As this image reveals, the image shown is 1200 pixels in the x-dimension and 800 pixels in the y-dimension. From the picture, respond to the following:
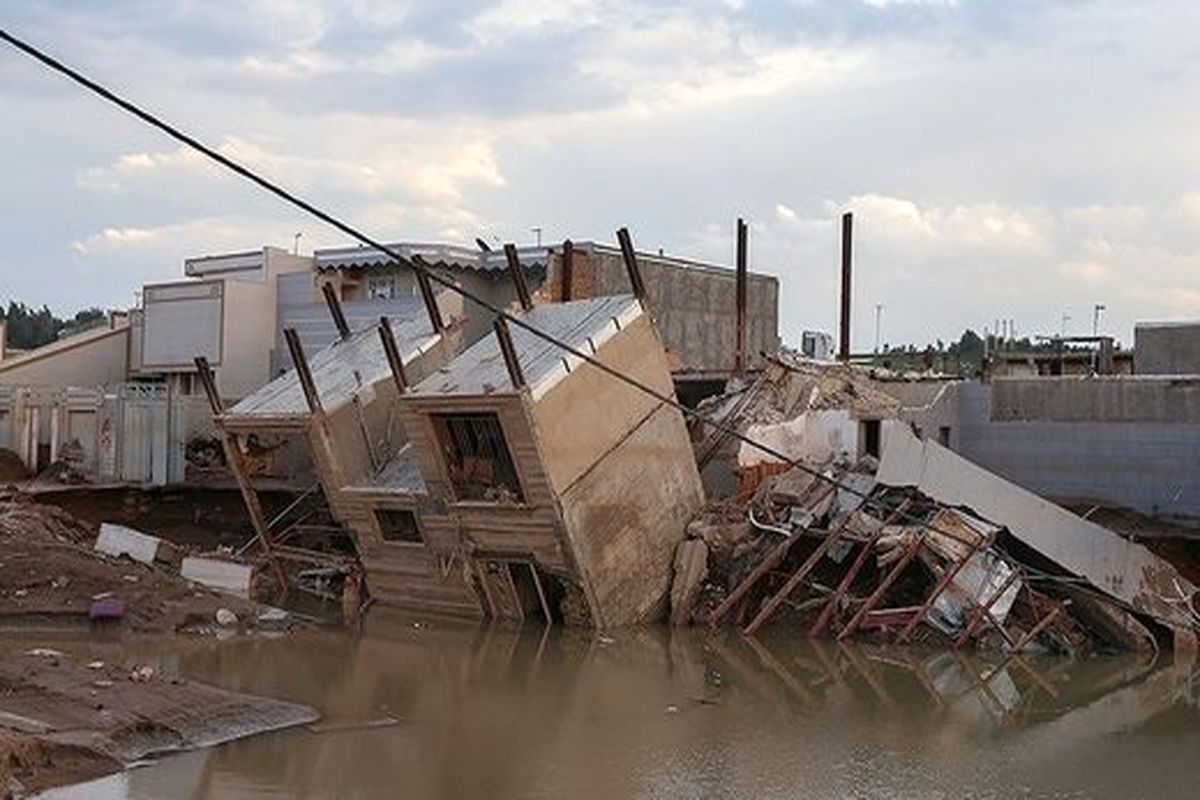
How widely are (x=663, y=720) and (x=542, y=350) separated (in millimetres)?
7520

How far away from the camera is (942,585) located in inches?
785

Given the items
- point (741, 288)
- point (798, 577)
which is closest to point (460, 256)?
point (741, 288)

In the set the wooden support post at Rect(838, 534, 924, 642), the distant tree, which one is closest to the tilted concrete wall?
the wooden support post at Rect(838, 534, 924, 642)

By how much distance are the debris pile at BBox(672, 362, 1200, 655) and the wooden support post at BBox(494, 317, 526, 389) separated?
152 inches

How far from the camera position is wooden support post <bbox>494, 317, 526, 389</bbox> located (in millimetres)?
19359

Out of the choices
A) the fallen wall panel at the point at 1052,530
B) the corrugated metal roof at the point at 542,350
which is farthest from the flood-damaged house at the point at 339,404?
the fallen wall panel at the point at 1052,530

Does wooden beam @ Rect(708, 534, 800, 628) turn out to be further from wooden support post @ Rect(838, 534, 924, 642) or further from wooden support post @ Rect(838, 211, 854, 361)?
wooden support post @ Rect(838, 211, 854, 361)

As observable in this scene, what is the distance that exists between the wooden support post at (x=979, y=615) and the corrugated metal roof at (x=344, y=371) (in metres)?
10.3

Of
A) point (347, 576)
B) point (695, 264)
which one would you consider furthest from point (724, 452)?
point (695, 264)

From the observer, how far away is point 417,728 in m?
14.4

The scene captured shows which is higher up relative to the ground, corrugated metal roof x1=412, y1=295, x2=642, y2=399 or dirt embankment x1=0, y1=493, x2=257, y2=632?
corrugated metal roof x1=412, y1=295, x2=642, y2=399

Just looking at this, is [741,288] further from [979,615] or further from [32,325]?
[32,325]

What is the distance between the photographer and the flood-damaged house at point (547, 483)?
Answer: 20250mm

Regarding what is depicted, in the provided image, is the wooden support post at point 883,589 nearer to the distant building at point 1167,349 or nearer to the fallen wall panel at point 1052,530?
the fallen wall panel at point 1052,530
